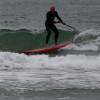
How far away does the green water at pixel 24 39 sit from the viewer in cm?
2313

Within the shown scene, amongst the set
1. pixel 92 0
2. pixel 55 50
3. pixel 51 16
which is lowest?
pixel 92 0

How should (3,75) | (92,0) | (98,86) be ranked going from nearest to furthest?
1. (98,86)
2. (3,75)
3. (92,0)

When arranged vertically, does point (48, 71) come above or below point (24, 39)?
above

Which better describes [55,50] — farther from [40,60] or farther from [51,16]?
[40,60]

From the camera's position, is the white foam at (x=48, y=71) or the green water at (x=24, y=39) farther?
the green water at (x=24, y=39)

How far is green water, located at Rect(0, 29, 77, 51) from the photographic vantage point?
A: 23.1 m

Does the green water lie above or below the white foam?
below

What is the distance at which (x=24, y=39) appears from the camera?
998 inches

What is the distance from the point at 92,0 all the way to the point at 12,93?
67.7 m

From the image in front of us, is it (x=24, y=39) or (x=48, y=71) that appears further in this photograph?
(x=24, y=39)

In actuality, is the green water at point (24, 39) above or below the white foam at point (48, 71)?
below

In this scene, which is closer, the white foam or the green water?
the white foam

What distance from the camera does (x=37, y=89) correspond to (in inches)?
493

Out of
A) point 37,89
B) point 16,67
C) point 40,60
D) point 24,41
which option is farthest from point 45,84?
point 24,41
